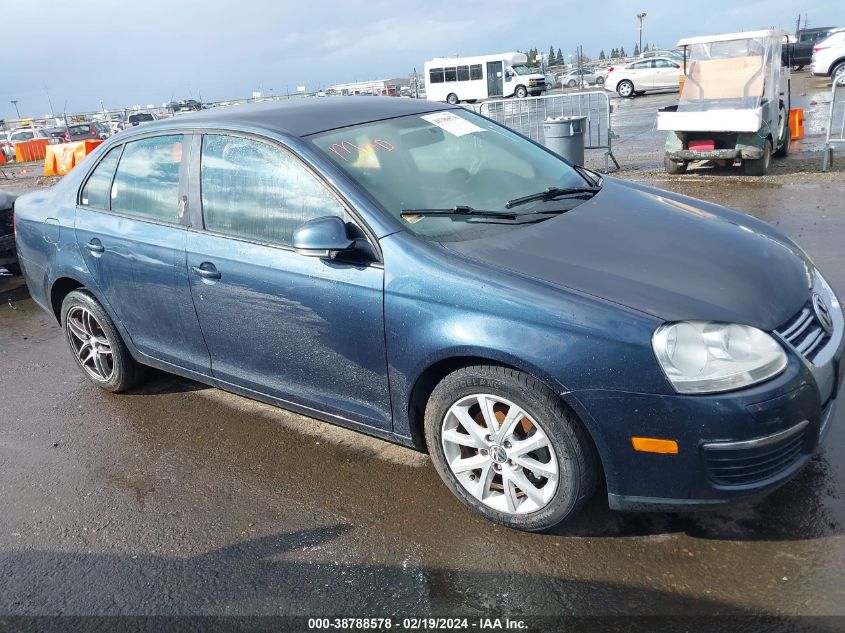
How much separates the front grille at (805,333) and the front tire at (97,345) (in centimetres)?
376

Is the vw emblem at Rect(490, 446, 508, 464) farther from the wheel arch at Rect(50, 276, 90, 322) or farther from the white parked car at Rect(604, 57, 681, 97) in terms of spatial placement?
the white parked car at Rect(604, 57, 681, 97)

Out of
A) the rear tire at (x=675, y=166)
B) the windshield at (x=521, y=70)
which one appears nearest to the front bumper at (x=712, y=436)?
the rear tire at (x=675, y=166)

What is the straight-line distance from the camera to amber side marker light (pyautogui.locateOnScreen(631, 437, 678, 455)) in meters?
2.54

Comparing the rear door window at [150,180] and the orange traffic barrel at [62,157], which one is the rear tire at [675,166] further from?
the orange traffic barrel at [62,157]

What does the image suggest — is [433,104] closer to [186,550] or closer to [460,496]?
[460,496]

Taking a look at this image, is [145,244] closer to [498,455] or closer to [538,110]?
[498,455]

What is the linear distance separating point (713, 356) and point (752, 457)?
15.3 inches

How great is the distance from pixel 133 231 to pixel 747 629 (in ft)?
11.7

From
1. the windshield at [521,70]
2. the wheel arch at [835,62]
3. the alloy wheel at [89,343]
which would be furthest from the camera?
the windshield at [521,70]

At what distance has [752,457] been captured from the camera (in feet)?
8.30

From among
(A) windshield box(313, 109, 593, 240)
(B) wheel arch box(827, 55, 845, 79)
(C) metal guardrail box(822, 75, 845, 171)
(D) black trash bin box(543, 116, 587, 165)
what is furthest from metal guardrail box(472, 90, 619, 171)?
(B) wheel arch box(827, 55, 845, 79)

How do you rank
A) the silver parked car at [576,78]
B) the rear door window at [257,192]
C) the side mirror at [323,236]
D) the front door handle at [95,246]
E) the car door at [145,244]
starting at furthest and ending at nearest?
the silver parked car at [576,78], the front door handle at [95,246], the car door at [145,244], the rear door window at [257,192], the side mirror at [323,236]

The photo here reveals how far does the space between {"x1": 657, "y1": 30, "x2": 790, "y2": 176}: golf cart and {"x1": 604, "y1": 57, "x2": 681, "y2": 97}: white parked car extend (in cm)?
2272

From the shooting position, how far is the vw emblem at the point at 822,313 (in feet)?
9.53
